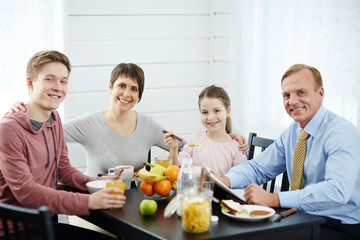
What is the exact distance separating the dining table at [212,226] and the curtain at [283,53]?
1.11m

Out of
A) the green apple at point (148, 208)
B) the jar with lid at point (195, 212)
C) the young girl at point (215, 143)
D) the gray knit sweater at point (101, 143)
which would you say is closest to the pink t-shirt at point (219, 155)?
the young girl at point (215, 143)

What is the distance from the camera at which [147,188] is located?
2.06 meters

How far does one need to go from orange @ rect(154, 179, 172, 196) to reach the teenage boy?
0.14m

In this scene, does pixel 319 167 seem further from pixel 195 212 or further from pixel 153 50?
pixel 153 50

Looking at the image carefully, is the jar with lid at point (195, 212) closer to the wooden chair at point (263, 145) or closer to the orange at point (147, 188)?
the orange at point (147, 188)

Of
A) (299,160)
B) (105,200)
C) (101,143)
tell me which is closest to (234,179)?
(299,160)

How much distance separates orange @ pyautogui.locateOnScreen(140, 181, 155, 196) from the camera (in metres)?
2.06

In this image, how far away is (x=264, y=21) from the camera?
341cm

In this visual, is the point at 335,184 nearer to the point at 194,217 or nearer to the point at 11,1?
the point at 194,217

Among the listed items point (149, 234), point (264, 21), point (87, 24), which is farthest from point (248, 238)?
point (87, 24)

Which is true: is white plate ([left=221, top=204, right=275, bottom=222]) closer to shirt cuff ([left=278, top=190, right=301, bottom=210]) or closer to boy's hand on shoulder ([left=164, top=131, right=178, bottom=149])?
shirt cuff ([left=278, top=190, right=301, bottom=210])

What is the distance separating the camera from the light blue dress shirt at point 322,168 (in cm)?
201

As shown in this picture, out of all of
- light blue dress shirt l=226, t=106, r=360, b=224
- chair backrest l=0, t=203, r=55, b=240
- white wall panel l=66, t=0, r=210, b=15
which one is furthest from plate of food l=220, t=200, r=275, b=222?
white wall panel l=66, t=0, r=210, b=15

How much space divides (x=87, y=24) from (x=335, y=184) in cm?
225
